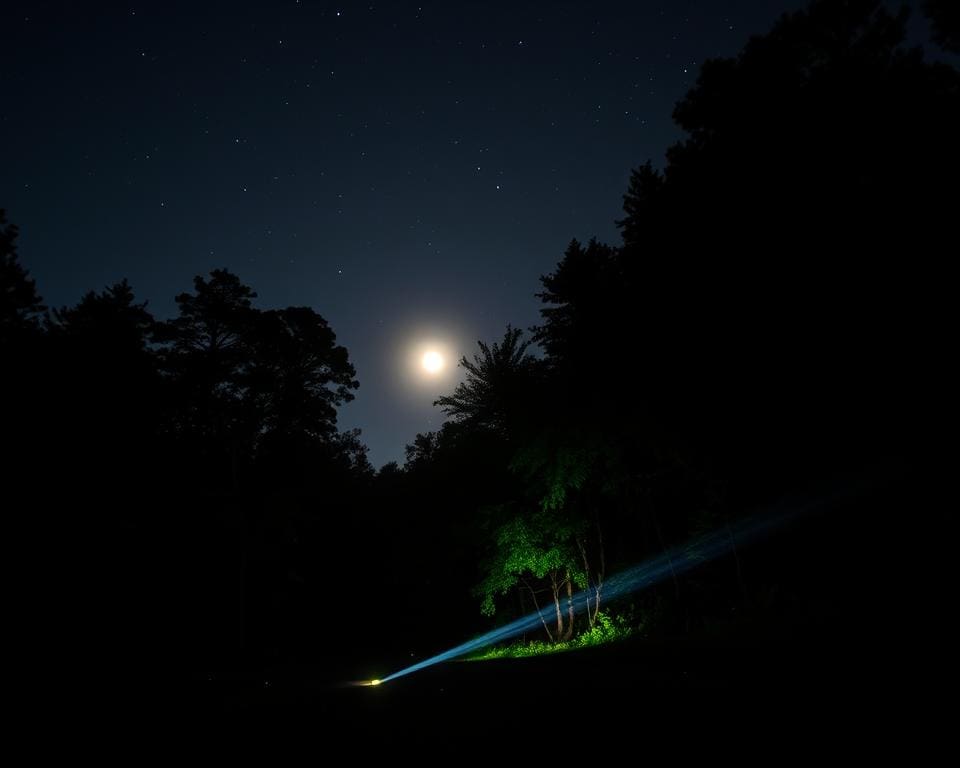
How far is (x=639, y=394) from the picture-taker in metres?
13.8

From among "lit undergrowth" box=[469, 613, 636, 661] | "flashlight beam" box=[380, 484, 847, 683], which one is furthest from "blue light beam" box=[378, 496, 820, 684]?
"lit undergrowth" box=[469, 613, 636, 661]

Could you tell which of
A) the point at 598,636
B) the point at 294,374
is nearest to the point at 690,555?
the point at 598,636

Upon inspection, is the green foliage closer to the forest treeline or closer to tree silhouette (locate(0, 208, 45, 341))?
the forest treeline

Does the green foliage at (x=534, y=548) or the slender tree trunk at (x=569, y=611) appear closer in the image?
the green foliage at (x=534, y=548)

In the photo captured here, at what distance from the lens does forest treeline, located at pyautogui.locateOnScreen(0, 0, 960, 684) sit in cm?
946

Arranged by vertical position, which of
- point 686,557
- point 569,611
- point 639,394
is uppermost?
point 639,394

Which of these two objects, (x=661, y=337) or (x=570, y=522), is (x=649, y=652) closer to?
(x=661, y=337)

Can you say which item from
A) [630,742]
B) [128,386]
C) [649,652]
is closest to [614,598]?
[649,652]

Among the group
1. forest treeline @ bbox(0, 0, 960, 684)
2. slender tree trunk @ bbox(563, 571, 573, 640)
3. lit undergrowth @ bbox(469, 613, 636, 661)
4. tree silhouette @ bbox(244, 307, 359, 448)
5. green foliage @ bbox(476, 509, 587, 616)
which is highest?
tree silhouette @ bbox(244, 307, 359, 448)

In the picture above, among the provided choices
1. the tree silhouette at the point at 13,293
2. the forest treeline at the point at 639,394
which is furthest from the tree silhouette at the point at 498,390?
the tree silhouette at the point at 13,293

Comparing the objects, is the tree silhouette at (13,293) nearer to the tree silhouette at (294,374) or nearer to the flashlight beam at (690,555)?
the tree silhouette at (294,374)

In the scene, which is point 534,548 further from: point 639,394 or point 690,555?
point 639,394

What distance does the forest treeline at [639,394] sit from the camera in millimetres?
9461

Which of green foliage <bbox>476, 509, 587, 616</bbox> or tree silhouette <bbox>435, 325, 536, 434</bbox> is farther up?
tree silhouette <bbox>435, 325, 536, 434</bbox>
